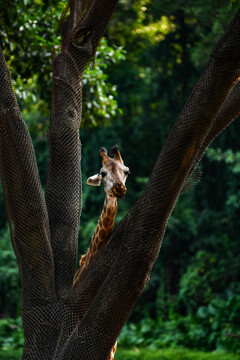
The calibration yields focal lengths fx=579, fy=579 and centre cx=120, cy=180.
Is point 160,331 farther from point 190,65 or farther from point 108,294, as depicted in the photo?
point 108,294

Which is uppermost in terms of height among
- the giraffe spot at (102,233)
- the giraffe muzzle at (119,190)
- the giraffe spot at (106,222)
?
the giraffe muzzle at (119,190)

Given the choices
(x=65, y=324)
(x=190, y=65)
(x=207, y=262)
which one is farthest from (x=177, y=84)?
(x=65, y=324)

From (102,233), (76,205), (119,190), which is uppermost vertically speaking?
(119,190)

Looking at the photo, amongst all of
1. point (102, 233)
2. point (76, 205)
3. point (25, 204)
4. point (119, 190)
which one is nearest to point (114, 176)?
point (119, 190)

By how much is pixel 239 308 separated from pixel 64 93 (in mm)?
8179

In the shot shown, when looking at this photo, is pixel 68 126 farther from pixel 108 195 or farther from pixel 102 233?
pixel 102 233

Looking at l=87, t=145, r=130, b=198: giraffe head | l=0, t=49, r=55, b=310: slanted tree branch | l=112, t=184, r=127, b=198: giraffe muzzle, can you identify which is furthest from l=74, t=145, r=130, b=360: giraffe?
l=0, t=49, r=55, b=310: slanted tree branch

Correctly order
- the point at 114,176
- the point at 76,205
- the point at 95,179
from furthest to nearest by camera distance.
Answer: the point at 95,179
the point at 76,205
the point at 114,176

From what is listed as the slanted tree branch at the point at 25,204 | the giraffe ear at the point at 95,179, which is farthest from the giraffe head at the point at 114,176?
the slanted tree branch at the point at 25,204

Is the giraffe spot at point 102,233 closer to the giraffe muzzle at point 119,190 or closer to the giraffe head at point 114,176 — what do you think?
the giraffe head at point 114,176

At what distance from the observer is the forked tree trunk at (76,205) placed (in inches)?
135

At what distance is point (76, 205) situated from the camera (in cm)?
446

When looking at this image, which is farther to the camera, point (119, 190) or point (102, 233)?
point (102, 233)

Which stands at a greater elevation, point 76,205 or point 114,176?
point 114,176
